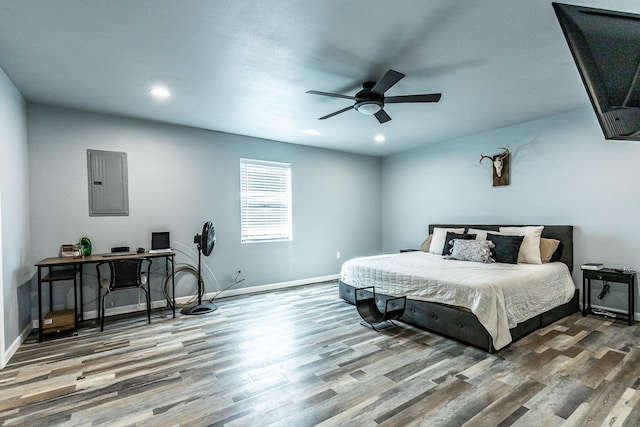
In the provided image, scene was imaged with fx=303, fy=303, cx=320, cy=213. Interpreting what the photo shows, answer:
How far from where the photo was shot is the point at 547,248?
3.99 m

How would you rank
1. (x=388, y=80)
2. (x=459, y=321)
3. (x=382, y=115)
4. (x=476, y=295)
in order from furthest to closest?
(x=382, y=115) < (x=459, y=321) < (x=476, y=295) < (x=388, y=80)

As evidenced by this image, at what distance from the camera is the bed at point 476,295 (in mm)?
2781

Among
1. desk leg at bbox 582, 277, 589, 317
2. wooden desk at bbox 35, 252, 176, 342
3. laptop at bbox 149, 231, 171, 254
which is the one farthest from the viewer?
laptop at bbox 149, 231, 171, 254

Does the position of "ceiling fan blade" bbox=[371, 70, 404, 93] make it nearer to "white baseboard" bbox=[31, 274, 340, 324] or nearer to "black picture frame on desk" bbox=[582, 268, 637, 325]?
"black picture frame on desk" bbox=[582, 268, 637, 325]

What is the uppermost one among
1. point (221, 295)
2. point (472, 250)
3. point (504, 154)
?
point (504, 154)

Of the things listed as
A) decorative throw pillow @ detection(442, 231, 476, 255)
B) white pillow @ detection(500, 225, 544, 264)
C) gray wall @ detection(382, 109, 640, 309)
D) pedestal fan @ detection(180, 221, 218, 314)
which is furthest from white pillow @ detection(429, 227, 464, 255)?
pedestal fan @ detection(180, 221, 218, 314)

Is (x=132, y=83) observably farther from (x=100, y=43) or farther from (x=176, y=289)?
(x=176, y=289)

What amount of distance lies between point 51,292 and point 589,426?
16.2 feet

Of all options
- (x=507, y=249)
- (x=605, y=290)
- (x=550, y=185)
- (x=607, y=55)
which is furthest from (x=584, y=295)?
(x=607, y=55)

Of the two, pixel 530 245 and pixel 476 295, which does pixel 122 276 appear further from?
pixel 530 245

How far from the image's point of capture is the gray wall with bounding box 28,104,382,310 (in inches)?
145

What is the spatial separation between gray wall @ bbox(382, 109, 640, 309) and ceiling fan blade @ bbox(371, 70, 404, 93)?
302 cm

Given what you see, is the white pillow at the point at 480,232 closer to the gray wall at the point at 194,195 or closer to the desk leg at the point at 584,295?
the desk leg at the point at 584,295

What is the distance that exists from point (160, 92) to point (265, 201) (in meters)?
2.41
